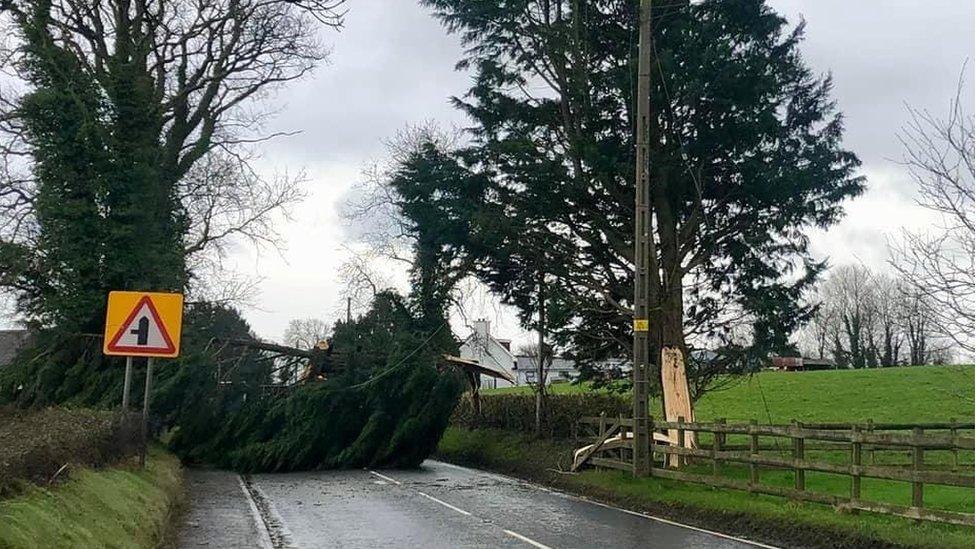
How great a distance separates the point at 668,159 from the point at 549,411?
358 inches

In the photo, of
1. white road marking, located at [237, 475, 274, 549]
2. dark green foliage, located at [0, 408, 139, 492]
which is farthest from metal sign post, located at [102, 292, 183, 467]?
white road marking, located at [237, 475, 274, 549]

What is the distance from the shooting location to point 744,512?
14.8 m

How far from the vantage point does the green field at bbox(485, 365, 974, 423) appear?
38.5 meters

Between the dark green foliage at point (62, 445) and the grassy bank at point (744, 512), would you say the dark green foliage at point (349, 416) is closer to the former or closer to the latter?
the grassy bank at point (744, 512)

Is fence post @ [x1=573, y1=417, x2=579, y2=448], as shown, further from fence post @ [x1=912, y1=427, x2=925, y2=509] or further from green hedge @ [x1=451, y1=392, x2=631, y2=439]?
fence post @ [x1=912, y1=427, x2=925, y2=509]

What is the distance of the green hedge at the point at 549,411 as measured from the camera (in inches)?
1029

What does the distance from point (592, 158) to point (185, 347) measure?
11989 millimetres

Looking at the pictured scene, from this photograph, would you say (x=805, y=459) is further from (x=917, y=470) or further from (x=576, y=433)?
(x=576, y=433)

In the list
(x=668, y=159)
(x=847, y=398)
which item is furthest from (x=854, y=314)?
(x=668, y=159)

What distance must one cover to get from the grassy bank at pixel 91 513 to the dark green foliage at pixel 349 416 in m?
11.0

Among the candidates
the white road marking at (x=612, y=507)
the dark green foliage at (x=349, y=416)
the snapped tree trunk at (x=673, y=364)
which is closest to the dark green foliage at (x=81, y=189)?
the dark green foliage at (x=349, y=416)

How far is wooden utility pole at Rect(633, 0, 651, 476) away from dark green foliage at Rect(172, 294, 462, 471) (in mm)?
8391

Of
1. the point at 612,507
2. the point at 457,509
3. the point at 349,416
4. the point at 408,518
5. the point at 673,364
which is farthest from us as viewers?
the point at 349,416

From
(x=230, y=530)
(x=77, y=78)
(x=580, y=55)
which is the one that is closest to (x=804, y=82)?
(x=580, y=55)
